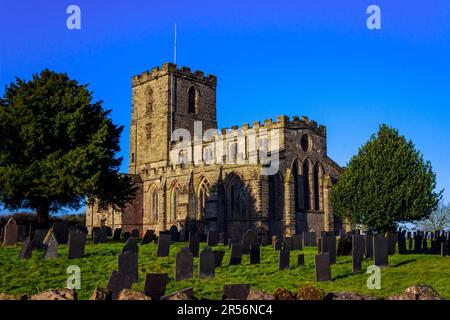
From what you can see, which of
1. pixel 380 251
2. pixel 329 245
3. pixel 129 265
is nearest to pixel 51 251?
pixel 129 265

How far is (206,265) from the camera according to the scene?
14680mm

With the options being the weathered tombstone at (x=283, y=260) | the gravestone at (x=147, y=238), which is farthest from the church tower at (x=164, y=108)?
the weathered tombstone at (x=283, y=260)

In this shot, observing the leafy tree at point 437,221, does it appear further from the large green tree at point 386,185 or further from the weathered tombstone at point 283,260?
the weathered tombstone at point 283,260

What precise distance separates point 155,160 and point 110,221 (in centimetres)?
834

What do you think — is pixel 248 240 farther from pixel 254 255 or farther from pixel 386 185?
pixel 386 185

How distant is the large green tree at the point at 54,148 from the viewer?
26109 millimetres

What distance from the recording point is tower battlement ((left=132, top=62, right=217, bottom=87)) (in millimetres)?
53031

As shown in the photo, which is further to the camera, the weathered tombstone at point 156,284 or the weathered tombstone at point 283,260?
the weathered tombstone at point 283,260

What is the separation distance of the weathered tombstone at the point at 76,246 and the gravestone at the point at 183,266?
198 inches

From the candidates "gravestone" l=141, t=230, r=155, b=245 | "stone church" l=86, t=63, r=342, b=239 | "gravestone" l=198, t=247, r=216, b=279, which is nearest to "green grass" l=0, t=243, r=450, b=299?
"gravestone" l=198, t=247, r=216, b=279

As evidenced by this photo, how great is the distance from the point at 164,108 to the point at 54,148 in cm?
2567

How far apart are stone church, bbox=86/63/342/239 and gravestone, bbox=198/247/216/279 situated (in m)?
17.3
